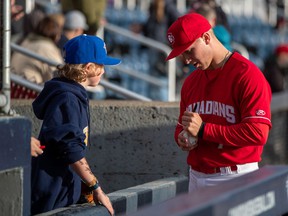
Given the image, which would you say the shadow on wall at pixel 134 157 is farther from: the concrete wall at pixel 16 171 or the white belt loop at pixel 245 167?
the concrete wall at pixel 16 171

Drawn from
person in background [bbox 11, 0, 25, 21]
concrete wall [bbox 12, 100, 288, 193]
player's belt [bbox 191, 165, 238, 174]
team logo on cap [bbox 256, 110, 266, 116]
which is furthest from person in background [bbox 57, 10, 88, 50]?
team logo on cap [bbox 256, 110, 266, 116]

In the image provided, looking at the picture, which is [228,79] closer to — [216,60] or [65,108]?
[216,60]

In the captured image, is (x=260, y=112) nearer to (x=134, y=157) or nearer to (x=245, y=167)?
(x=245, y=167)

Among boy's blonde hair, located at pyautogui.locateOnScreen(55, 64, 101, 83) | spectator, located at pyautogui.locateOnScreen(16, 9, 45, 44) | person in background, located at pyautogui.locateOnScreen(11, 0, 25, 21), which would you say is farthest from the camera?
spectator, located at pyautogui.locateOnScreen(16, 9, 45, 44)

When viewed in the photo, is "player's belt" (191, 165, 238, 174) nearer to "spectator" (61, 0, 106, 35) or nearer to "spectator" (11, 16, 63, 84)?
"spectator" (11, 16, 63, 84)

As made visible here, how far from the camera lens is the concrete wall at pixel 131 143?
779 centimetres

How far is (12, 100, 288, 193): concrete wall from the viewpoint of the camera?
7789mm

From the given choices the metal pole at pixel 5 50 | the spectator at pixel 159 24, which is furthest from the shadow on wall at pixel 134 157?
the spectator at pixel 159 24

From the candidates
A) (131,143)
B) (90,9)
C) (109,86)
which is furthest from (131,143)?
(90,9)

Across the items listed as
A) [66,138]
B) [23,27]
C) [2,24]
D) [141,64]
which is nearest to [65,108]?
[66,138]

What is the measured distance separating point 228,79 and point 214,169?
506 millimetres

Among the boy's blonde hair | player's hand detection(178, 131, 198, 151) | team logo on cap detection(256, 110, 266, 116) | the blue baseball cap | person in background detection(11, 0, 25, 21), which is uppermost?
the blue baseball cap

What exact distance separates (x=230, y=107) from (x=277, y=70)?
1054 centimetres

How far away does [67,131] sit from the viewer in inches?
217
